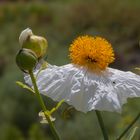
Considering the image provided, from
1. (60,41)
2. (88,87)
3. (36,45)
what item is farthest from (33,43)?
(60,41)

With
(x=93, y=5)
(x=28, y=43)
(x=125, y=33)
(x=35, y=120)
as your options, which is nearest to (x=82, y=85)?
(x=28, y=43)

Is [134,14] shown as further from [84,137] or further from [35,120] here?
[84,137]

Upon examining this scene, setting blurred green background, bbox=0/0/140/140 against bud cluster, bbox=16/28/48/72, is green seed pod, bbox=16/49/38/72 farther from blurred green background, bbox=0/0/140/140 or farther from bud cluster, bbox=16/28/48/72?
blurred green background, bbox=0/0/140/140

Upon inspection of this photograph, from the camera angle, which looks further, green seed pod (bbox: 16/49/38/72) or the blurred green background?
the blurred green background

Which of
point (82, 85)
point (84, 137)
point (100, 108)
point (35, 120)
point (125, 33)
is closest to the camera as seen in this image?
point (100, 108)

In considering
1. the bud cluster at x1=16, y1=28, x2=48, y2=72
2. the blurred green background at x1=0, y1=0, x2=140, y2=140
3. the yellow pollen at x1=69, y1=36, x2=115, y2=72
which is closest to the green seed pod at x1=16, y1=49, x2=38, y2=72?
the bud cluster at x1=16, y1=28, x2=48, y2=72

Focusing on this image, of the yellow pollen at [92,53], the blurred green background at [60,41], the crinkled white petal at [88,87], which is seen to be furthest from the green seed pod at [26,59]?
the blurred green background at [60,41]

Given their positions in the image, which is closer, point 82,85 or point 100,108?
point 100,108
